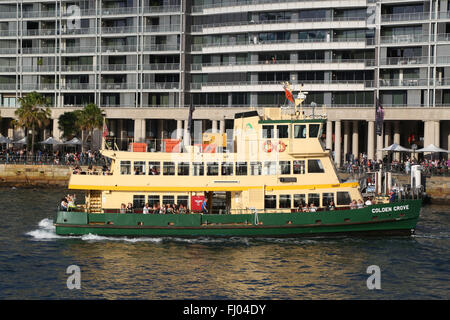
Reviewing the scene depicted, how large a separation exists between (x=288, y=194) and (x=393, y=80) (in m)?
46.3

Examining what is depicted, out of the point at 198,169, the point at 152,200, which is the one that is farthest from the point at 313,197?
the point at 152,200

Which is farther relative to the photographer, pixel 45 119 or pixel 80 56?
pixel 80 56

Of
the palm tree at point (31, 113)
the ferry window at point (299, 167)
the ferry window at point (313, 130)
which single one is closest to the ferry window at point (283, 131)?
the ferry window at point (313, 130)

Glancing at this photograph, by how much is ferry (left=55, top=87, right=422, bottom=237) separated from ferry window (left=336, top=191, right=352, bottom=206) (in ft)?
0.22

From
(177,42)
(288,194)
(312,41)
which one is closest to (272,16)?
(312,41)

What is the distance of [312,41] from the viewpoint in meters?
88.2

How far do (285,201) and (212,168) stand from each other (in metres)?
5.40

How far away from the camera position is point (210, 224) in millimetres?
43938

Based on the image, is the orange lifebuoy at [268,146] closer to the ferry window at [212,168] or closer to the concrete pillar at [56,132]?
the ferry window at [212,168]

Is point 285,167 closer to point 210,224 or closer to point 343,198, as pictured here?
point 343,198
